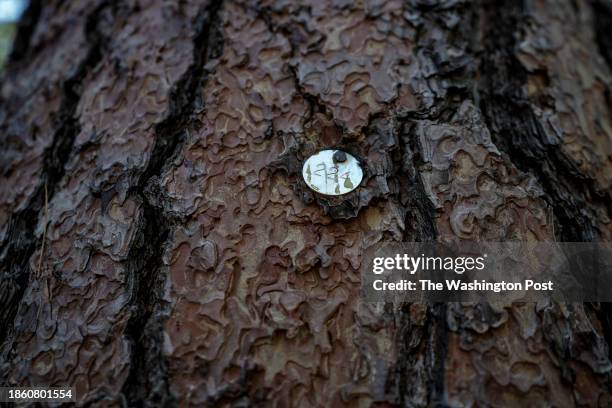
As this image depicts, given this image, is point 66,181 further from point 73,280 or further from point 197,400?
point 197,400

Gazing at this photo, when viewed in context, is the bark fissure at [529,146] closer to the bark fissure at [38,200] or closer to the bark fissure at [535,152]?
the bark fissure at [535,152]

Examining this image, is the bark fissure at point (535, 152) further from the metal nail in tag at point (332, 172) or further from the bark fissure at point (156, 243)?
the bark fissure at point (156, 243)

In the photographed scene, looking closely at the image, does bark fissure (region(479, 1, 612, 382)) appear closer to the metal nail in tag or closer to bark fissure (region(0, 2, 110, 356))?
the metal nail in tag

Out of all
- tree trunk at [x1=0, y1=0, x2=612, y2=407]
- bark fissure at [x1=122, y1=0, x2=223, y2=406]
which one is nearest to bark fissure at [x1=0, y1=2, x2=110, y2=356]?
tree trunk at [x1=0, y1=0, x2=612, y2=407]

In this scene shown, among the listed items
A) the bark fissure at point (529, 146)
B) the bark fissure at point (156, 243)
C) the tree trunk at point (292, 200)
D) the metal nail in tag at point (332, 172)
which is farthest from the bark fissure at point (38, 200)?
the bark fissure at point (529, 146)

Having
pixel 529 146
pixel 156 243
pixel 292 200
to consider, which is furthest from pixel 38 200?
pixel 529 146

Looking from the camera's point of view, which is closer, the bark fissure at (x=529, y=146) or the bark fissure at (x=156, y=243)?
the bark fissure at (x=156, y=243)

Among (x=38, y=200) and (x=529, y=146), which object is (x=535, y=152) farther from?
(x=38, y=200)

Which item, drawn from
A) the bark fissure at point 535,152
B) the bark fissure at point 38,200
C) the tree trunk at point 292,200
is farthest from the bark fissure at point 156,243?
the bark fissure at point 535,152
